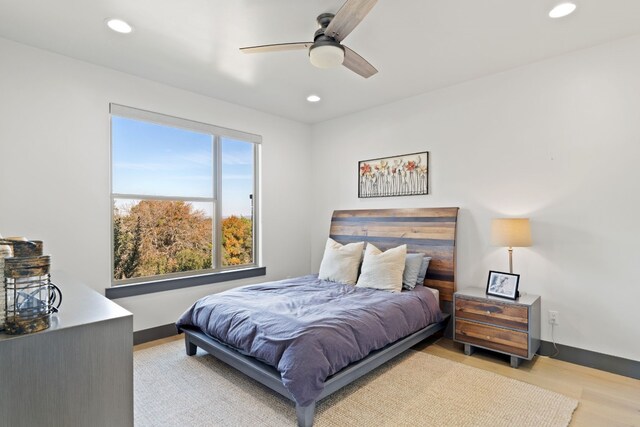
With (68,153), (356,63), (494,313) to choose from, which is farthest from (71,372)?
(494,313)

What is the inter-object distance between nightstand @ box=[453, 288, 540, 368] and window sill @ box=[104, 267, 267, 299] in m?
2.57

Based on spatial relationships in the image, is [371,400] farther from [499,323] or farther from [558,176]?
[558,176]

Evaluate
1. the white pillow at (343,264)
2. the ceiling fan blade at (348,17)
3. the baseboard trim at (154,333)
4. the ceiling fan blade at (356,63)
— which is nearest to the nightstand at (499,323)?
the white pillow at (343,264)

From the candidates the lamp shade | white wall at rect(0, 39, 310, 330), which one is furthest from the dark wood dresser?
the lamp shade

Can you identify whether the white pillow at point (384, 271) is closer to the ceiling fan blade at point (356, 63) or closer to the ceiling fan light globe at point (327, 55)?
the ceiling fan blade at point (356, 63)

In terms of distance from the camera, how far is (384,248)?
4.14m

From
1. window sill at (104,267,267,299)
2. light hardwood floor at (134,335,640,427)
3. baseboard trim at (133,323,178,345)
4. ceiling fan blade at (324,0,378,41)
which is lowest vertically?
light hardwood floor at (134,335,640,427)

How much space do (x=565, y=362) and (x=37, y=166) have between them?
4.99 metres

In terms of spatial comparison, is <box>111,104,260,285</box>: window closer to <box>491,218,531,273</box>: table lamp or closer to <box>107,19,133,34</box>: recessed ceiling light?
<box>107,19,133,34</box>: recessed ceiling light

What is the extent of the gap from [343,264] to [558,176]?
2261 millimetres

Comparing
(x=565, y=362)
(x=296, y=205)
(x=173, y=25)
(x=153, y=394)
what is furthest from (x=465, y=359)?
(x=173, y=25)

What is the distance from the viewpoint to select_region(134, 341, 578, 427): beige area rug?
2.13 meters

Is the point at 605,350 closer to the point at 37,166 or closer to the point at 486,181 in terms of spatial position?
the point at 486,181

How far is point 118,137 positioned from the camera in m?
3.47
